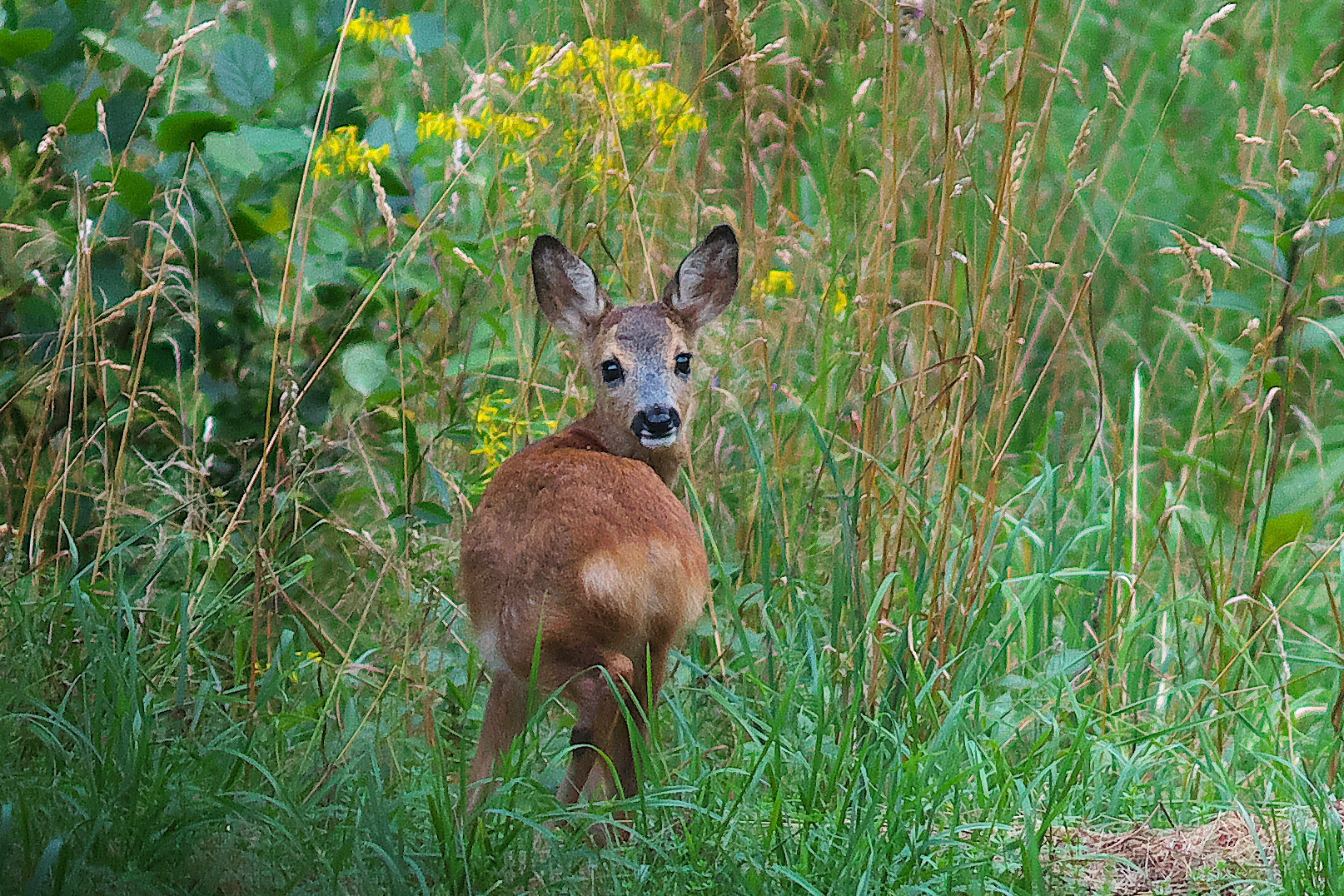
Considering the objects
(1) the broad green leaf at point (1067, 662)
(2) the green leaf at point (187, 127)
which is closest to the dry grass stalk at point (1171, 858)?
(1) the broad green leaf at point (1067, 662)

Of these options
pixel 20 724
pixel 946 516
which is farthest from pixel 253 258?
pixel 946 516

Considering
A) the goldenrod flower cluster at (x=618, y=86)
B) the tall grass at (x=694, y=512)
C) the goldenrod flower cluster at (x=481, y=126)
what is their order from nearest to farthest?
1. the tall grass at (x=694, y=512)
2. the goldenrod flower cluster at (x=481, y=126)
3. the goldenrod flower cluster at (x=618, y=86)

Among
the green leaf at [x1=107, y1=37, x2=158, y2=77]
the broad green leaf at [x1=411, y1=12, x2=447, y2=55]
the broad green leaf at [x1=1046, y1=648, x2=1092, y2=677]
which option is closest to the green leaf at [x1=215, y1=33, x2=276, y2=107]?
the green leaf at [x1=107, y1=37, x2=158, y2=77]

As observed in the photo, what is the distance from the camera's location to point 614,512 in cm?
322

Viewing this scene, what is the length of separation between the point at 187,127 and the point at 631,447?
142 cm

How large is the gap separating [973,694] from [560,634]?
101 cm

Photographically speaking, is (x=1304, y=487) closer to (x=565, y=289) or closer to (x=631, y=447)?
(x=631, y=447)

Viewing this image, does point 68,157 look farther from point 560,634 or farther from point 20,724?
point 560,634

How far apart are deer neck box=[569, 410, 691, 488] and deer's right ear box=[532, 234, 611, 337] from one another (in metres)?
0.26

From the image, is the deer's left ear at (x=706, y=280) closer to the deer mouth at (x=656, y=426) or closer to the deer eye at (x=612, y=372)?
the deer eye at (x=612, y=372)

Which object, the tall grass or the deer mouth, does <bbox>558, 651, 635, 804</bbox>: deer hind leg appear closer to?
the tall grass

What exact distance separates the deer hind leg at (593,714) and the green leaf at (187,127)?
178 centimetres

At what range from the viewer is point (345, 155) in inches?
160

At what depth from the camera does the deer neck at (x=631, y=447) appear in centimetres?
368
